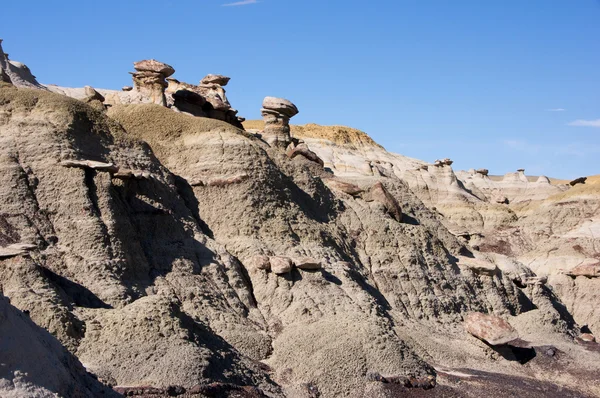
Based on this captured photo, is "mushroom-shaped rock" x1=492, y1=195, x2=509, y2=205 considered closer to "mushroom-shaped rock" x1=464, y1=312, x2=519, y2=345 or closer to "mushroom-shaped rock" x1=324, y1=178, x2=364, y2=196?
"mushroom-shaped rock" x1=324, y1=178, x2=364, y2=196

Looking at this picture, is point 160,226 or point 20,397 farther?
point 160,226

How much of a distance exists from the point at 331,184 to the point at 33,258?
1339 cm

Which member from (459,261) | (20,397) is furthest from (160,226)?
(20,397)

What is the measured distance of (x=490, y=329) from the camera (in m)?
25.9

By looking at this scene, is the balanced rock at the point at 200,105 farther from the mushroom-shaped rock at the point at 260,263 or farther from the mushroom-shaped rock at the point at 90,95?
the mushroom-shaped rock at the point at 260,263

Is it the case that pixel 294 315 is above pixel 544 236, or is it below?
below

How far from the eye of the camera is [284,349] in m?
21.7

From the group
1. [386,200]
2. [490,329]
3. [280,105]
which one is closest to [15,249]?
[490,329]

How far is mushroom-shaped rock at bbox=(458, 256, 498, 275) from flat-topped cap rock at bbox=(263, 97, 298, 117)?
9.37m

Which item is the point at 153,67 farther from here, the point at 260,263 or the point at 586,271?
the point at 586,271

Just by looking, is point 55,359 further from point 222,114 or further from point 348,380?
point 222,114

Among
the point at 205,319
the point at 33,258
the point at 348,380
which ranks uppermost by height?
the point at 33,258

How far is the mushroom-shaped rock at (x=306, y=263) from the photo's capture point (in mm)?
25078

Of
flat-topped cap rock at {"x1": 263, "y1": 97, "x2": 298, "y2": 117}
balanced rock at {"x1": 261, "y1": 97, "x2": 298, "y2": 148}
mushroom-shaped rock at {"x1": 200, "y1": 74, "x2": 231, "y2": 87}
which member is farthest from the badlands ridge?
mushroom-shaped rock at {"x1": 200, "y1": 74, "x2": 231, "y2": 87}
